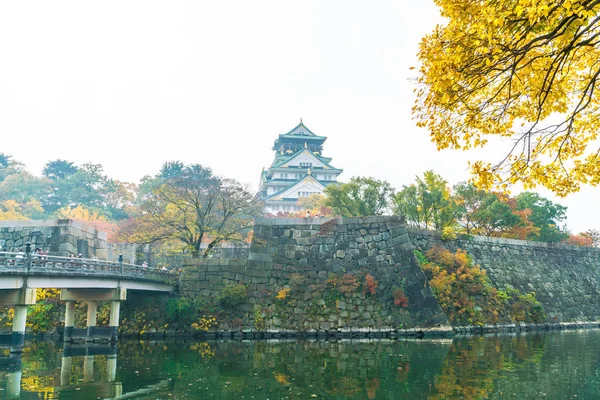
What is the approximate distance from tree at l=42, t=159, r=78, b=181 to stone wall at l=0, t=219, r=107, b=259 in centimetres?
4839

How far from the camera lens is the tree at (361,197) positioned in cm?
3275

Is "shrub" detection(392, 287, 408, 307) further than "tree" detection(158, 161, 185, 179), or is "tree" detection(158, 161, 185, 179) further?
"tree" detection(158, 161, 185, 179)

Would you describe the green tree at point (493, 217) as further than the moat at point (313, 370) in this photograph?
Yes

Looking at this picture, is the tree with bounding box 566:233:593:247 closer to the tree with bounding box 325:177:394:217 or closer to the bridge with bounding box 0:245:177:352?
the tree with bounding box 325:177:394:217

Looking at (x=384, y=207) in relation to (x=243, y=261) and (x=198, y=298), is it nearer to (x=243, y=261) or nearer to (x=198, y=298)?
(x=243, y=261)

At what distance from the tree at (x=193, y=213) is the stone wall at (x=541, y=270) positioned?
33.1ft

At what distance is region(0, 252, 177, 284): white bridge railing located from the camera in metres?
15.6

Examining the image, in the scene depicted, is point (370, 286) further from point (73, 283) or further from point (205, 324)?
point (73, 283)

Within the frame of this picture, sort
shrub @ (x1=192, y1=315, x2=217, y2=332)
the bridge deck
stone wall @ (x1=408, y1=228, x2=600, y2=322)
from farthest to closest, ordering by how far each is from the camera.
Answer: stone wall @ (x1=408, y1=228, x2=600, y2=322) → shrub @ (x1=192, y1=315, x2=217, y2=332) → the bridge deck

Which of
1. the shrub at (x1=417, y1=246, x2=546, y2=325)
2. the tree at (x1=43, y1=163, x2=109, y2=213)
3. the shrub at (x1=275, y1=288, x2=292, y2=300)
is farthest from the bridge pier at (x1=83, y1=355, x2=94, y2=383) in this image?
the tree at (x1=43, y1=163, x2=109, y2=213)

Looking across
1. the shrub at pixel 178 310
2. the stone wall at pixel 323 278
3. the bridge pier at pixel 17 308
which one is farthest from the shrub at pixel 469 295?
the bridge pier at pixel 17 308

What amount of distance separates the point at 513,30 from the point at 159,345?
17270 mm

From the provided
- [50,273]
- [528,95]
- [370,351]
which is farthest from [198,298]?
[528,95]

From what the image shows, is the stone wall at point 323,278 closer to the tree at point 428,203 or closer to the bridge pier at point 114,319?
the bridge pier at point 114,319
